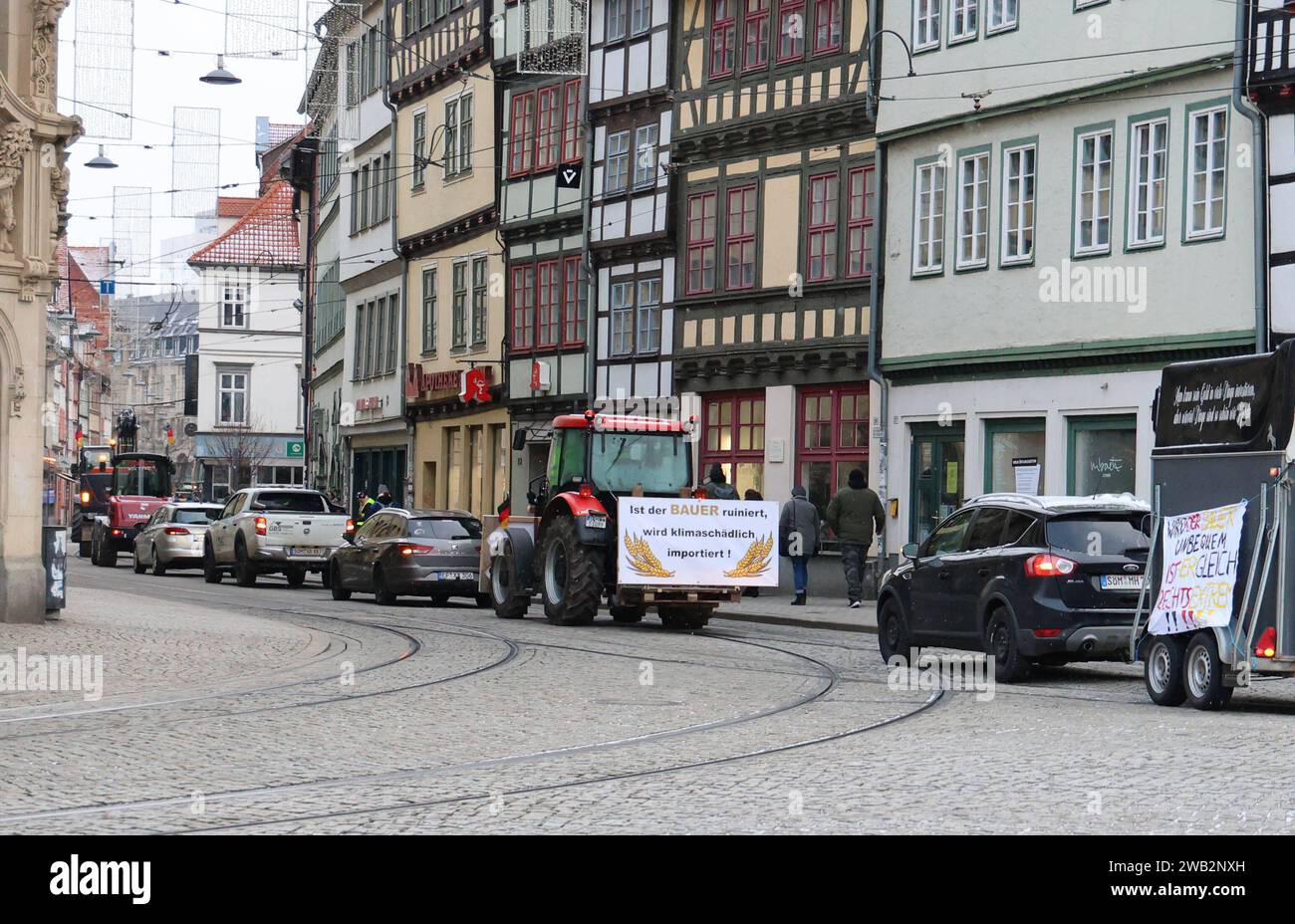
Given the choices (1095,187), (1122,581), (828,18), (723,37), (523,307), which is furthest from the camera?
(523,307)

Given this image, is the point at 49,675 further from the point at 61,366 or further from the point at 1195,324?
the point at 61,366

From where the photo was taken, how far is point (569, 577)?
84.8 ft

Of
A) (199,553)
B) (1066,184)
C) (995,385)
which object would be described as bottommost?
(199,553)

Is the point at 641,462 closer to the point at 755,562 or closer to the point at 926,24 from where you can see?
the point at 755,562

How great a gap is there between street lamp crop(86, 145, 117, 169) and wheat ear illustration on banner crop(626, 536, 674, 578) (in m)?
31.2

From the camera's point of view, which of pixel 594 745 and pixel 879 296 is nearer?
pixel 594 745

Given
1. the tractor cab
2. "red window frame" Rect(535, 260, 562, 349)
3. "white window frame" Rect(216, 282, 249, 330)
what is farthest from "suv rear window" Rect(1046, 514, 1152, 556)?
"white window frame" Rect(216, 282, 249, 330)

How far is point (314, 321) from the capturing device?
75.2 meters

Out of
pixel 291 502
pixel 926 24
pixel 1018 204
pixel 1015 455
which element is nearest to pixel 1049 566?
pixel 1015 455

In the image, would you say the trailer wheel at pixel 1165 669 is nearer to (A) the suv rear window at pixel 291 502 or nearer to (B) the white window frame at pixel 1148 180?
(B) the white window frame at pixel 1148 180

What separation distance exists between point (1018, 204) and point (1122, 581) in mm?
14506

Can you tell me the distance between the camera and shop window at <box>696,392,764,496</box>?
123ft
